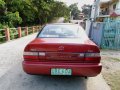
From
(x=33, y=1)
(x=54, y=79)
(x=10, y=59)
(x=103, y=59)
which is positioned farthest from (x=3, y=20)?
(x=54, y=79)

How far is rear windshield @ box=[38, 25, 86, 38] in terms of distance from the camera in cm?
513

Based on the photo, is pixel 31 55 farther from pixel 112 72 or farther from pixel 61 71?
pixel 112 72

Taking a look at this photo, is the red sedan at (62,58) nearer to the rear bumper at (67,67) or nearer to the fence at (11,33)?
the rear bumper at (67,67)

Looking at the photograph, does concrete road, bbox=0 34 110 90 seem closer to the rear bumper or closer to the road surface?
the road surface

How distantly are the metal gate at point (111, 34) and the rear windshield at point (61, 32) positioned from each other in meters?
4.37

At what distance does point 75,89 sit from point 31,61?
1.17 meters

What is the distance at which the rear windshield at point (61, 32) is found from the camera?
5125 millimetres

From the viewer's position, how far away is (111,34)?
31.7 ft

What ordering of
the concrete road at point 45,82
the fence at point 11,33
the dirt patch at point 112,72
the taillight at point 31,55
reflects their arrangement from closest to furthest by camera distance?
1. the taillight at point 31,55
2. the concrete road at point 45,82
3. the dirt patch at point 112,72
4. the fence at point 11,33

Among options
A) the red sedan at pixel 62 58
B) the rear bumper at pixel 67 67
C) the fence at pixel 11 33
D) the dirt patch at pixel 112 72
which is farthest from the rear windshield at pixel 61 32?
the fence at pixel 11 33

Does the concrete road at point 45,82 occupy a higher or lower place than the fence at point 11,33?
lower

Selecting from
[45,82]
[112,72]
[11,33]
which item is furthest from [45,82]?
[11,33]

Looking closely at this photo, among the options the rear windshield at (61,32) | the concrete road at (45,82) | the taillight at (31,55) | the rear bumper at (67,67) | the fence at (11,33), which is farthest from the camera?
the fence at (11,33)

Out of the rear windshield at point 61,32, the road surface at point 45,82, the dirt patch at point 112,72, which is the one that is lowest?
the road surface at point 45,82
